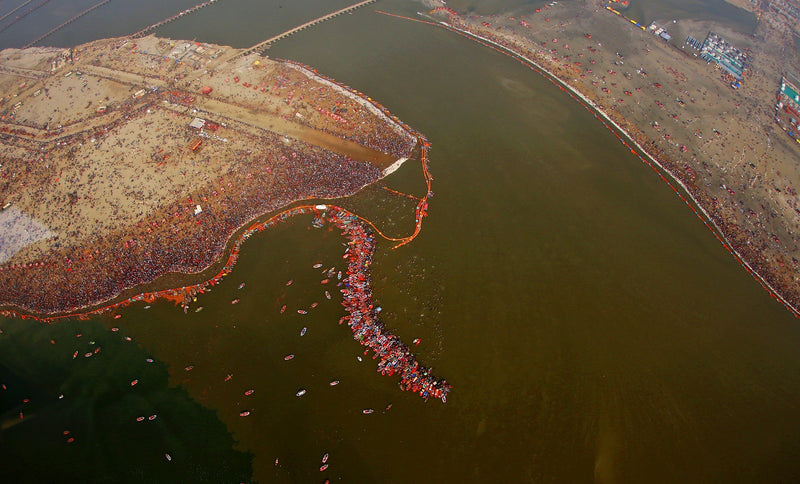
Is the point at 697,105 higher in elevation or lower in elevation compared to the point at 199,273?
higher

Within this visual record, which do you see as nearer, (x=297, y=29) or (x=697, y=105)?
(x=697, y=105)

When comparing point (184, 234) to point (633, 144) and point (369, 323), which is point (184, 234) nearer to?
point (369, 323)

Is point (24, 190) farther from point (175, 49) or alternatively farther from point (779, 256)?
point (779, 256)

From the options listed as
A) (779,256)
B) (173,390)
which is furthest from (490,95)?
(173,390)

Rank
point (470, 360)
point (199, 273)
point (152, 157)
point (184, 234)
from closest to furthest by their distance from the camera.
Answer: point (470, 360), point (199, 273), point (184, 234), point (152, 157)

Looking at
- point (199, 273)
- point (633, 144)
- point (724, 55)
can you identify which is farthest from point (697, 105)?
point (199, 273)

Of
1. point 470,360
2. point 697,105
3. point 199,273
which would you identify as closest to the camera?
point 470,360
